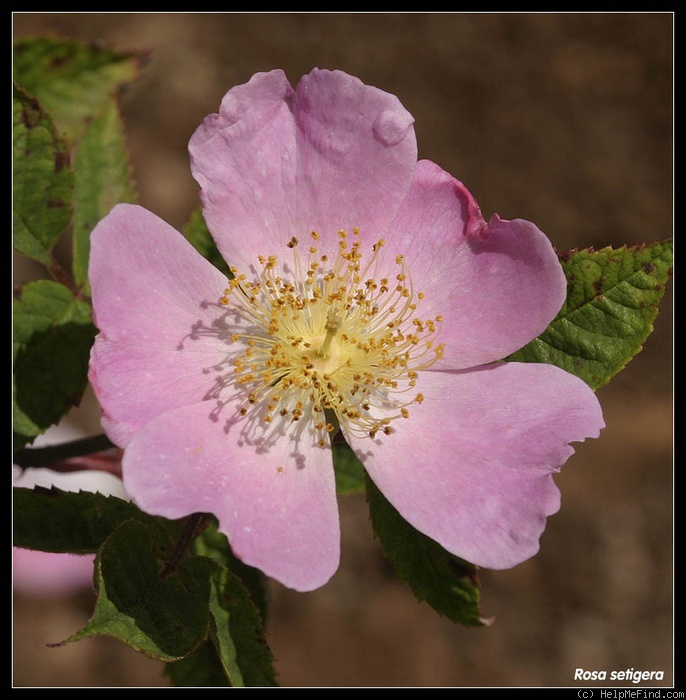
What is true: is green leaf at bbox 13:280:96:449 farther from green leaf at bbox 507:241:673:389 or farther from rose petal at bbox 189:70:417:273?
green leaf at bbox 507:241:673:389

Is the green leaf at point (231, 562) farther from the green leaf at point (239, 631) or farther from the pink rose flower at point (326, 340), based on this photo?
the pink rose flower at point (326, 340)

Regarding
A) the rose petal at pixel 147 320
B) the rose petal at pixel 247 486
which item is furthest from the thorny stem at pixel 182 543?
the rose petal at pixel 147 320

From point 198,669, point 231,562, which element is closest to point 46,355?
point 231,562

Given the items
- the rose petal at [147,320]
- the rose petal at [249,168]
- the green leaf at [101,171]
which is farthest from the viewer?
the green leaf at [101,171]

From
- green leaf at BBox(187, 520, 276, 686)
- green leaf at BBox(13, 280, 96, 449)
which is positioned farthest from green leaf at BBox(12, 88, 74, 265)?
green leaf at BBox(187, 520, 276, 686)

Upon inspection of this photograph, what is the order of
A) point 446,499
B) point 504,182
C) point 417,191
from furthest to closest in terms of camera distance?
1. point 504,182
2. point 417,191
3. point 446,499

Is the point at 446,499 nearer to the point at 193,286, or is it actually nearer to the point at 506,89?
the point at 193,286

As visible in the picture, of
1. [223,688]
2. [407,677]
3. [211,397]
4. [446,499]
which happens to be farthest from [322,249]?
[407,677]
